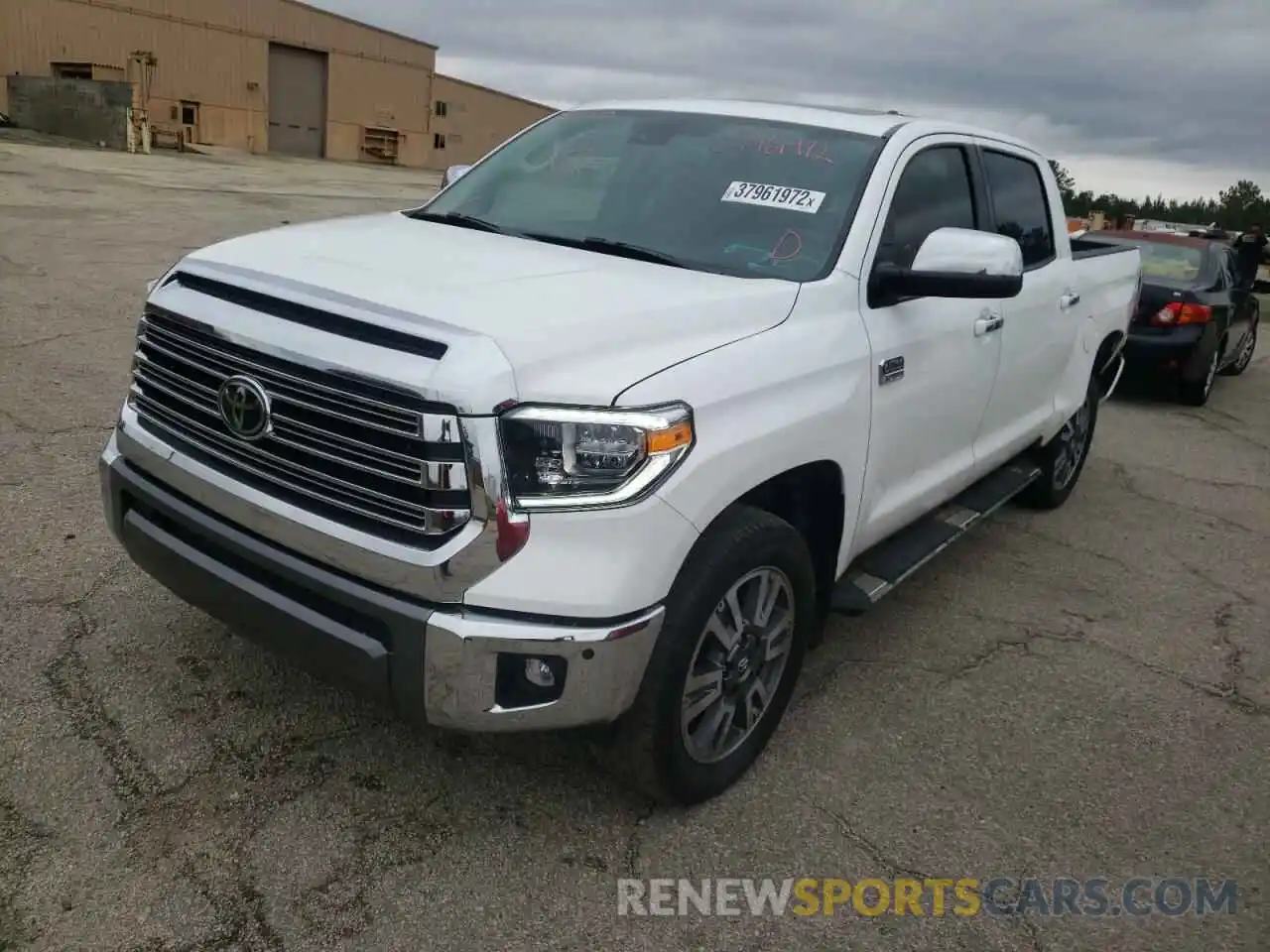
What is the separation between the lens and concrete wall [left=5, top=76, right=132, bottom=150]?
96.1 ft

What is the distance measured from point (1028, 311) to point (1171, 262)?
6.74 meters

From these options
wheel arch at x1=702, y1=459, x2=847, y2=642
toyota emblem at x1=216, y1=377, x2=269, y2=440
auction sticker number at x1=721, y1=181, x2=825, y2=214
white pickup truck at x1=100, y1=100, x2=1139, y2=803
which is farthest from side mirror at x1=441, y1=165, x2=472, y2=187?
wheel arch at x1=702, y1=459, x2=847, y2=642

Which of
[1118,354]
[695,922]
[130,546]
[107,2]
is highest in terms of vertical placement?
[107,2]

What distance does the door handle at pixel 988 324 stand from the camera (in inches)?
155

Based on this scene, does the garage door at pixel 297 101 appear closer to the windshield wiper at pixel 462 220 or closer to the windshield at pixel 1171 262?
the windshield at pixel 1171 262

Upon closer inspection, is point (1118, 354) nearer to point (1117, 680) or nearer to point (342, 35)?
point (1117, 680)

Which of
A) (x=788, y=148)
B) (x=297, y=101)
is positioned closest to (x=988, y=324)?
(x=788, y=148)

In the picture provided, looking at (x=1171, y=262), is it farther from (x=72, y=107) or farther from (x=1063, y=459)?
(x=72, y=107)

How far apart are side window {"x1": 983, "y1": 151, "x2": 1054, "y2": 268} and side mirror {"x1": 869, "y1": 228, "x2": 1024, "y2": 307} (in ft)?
4.47

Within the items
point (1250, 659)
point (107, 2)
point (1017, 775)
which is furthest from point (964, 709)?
point (107, 2)

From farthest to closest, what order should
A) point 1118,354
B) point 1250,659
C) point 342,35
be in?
point 342,35
point 1118,354
point 1250,659

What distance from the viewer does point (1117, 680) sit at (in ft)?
13.3

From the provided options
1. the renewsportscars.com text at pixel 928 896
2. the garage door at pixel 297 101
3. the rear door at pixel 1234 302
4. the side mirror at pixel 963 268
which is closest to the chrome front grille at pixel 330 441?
the renewsportscars.com text at pixel 928 896

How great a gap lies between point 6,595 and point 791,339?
2.87 m
